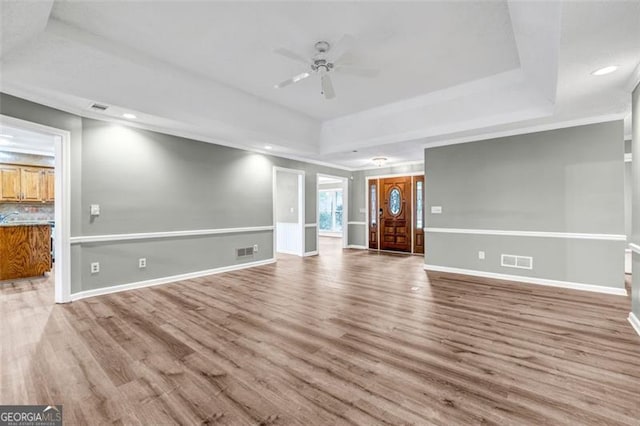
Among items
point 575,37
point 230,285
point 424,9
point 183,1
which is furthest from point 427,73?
point 230,285

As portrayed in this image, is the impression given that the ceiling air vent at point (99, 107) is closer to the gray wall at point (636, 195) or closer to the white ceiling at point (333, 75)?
the white ceiling at point (333, 75)

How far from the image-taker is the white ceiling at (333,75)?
2533 mm

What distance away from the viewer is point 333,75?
4.07 m

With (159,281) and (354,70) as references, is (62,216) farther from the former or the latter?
(354,70)

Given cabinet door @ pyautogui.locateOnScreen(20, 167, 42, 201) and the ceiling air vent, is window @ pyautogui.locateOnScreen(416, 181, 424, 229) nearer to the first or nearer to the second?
the ceiling air vent

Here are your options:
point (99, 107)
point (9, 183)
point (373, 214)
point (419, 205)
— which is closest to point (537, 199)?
point (419, 205)

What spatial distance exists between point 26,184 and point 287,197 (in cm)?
605

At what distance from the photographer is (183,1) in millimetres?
2570

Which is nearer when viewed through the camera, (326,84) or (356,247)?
(326,84)

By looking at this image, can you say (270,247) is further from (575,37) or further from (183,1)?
(575,37)

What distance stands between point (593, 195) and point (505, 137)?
1.54m

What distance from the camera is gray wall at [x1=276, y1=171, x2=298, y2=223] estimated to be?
8.27m

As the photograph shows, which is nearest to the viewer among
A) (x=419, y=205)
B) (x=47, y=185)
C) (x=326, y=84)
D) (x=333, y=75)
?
(x=326, y=84)

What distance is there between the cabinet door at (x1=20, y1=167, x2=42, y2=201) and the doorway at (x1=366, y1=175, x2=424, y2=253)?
27.6 feet
